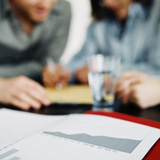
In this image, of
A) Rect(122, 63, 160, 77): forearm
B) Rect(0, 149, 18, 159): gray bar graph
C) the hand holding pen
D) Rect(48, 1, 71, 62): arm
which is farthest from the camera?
Rect(48, 1, 71, 62): arm

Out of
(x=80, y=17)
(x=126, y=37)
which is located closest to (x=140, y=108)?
(x=126, y=37)

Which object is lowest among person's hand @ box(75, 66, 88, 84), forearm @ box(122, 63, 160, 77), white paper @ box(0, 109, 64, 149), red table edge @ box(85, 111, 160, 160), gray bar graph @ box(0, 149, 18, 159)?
forearm @ box(122, 63, 160, 77)

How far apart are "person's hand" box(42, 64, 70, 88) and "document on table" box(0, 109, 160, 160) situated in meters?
0.49

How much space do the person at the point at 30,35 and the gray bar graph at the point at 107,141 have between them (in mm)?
801

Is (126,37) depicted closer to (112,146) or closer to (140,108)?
(140,108)

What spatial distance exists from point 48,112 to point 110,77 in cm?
19

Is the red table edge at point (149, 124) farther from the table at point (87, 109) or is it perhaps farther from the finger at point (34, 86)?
the finger at point (34, 86)

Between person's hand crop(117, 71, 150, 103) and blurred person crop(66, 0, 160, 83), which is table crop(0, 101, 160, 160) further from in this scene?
blurred person crop(66, 0, 160, 83)

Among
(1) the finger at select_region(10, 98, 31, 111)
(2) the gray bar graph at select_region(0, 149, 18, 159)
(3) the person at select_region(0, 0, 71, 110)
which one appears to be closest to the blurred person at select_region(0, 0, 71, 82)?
(3) the person at select_region(0, 0, 71, 110)

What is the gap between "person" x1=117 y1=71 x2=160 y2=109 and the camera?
657mm

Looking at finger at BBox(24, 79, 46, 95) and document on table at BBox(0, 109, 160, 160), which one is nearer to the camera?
document on table at BBox(0, 109, 160, 160)

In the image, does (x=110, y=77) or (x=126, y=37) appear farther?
(x=126, y=37)

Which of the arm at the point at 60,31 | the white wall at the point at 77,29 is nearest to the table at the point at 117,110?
the arm at the point at 60,31

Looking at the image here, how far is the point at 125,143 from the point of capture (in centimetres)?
37
